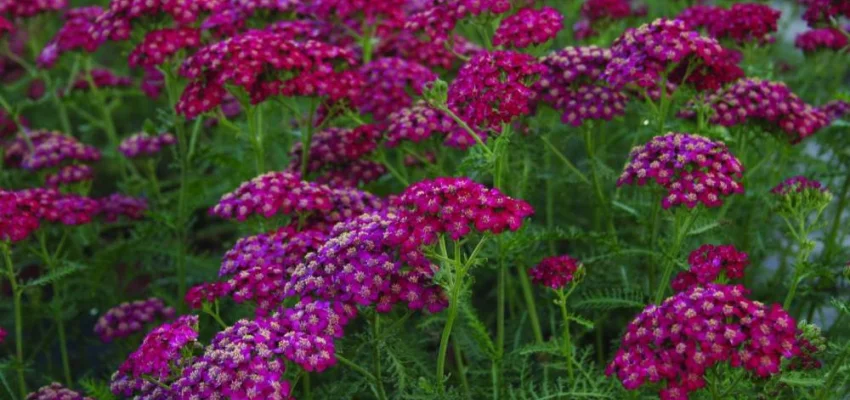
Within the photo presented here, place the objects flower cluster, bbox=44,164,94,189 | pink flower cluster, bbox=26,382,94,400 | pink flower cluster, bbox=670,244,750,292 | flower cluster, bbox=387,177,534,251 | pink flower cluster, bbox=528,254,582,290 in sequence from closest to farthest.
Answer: flower cluster, bbox=387,177,534,251, pink flower cluster, bbox=670,244,750,292, pink flower cluster, bbox=528,254,582,290, pink flower cluster, bbox=26,382,94,400, flower cluster, bbox=44,164,94,189

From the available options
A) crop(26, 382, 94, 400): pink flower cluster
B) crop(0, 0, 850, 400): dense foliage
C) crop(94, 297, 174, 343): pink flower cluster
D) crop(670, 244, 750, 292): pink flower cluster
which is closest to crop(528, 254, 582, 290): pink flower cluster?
crop(0, 0, 850, 400): dense foliage

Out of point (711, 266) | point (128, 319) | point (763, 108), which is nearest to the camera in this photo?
point (711, 266)

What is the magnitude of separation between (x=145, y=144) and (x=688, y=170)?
3.32 m

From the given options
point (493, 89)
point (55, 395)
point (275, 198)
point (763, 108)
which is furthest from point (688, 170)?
point (55, 395)

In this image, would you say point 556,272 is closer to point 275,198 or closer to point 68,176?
point 275,198

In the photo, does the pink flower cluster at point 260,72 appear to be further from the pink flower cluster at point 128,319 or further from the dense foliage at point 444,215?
the pink flower cluster at point 128,319

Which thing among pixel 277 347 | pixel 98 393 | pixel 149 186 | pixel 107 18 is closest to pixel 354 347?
pixel 277 347

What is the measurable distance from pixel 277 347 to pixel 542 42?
209 cm

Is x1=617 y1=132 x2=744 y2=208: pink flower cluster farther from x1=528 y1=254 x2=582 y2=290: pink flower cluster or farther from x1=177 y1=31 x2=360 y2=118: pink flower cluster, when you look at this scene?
x1=177 y1=31 x2=360 y2=118: pink flower cluster

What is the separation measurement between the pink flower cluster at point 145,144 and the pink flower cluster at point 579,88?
7.64 feet

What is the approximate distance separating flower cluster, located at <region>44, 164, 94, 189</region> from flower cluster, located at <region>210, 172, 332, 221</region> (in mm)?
1569

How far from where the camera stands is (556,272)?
402 cm

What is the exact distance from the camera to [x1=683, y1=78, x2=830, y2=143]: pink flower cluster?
4773 millimetres

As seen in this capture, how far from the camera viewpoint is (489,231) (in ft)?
11.5
